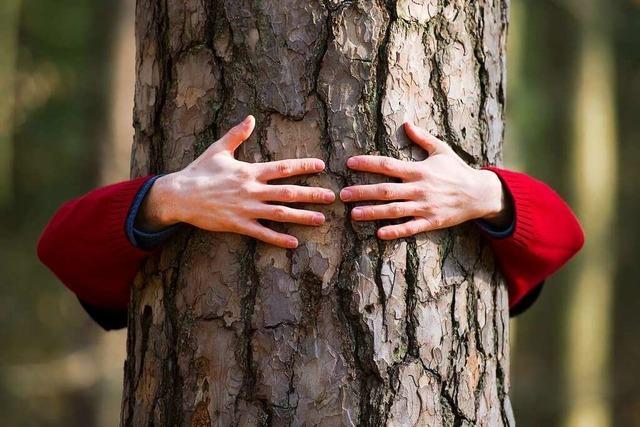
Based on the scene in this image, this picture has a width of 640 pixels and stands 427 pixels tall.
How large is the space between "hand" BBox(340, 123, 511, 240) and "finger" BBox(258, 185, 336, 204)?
0.04 m

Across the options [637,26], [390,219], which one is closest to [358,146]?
[390,219]

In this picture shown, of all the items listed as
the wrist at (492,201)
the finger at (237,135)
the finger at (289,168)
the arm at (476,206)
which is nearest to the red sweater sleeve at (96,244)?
the finger at (237,135)

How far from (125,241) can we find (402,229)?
0.73m

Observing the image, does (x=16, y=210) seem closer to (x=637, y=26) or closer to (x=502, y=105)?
(x=637, y=26)

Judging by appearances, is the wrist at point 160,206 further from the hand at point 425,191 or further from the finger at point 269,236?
the hand at point 425,191

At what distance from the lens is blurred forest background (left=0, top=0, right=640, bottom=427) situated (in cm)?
734

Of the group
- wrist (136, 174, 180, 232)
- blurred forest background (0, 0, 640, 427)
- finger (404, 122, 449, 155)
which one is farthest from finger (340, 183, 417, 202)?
blurred forest background (0, 0, 640, 427)

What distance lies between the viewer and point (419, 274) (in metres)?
2.28

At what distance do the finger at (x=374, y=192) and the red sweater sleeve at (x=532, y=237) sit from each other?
0.33 m

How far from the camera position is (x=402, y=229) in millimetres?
2230

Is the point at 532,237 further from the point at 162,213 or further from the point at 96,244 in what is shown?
the point at 96,244

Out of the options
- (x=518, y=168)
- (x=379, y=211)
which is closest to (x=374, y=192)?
(x=379, y=211)

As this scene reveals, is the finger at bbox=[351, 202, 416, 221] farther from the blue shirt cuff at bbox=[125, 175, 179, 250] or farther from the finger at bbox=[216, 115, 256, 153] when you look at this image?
the blue shirt cuff at bbox=[125, 175, 179, 250]

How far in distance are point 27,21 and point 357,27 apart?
10.2 m
